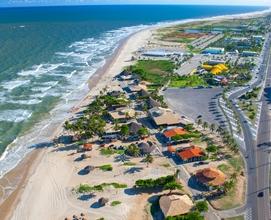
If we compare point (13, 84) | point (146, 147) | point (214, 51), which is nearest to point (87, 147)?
point (146, 147)

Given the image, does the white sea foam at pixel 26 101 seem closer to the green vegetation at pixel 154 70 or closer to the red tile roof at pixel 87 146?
the red tile roof at pixel 87 146

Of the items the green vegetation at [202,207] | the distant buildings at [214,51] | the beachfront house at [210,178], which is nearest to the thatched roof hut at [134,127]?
the beachfront house at [210,178]

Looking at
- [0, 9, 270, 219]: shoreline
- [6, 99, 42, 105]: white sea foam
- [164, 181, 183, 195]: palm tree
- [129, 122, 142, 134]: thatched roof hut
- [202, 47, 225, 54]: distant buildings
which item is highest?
[129, 122, 142, 134]: thatched roof hut

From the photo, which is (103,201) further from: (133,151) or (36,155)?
(36,155)

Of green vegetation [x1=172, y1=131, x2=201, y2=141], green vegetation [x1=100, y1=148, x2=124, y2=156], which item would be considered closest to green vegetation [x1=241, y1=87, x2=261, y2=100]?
green vegetation [x1=172, y1=131, x2=201, y2=141]

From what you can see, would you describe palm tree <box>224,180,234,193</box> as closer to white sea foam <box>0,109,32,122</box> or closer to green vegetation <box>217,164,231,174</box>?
green vegetation <box>217,164,231,174</box>

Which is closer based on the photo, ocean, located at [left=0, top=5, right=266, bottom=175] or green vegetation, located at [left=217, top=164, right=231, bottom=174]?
green vegetation, located at [left=217, top=164, right=231, bottom=174]

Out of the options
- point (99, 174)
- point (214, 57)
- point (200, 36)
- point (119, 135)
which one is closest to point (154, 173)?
point (99, 174)

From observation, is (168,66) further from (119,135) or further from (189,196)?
(189,196)
